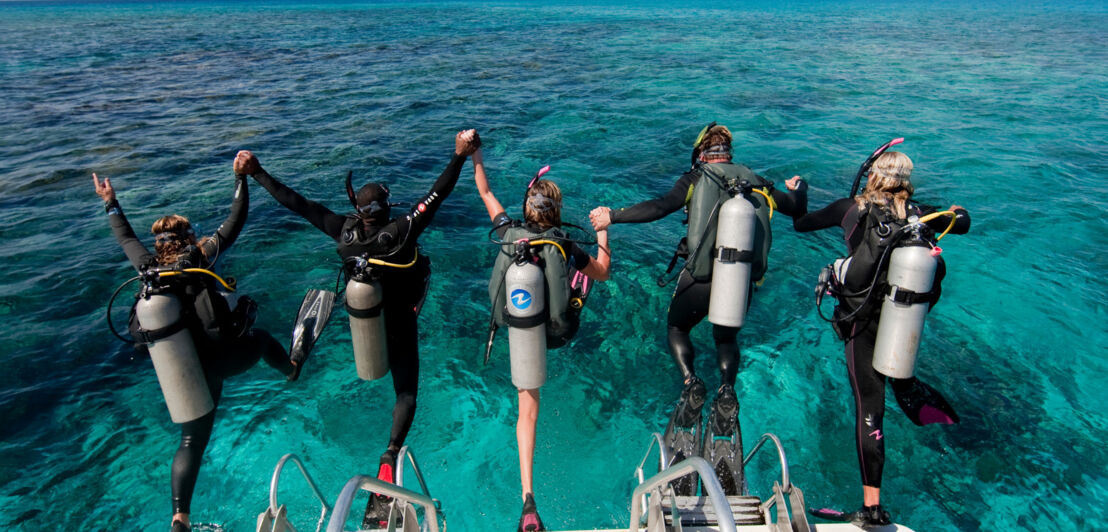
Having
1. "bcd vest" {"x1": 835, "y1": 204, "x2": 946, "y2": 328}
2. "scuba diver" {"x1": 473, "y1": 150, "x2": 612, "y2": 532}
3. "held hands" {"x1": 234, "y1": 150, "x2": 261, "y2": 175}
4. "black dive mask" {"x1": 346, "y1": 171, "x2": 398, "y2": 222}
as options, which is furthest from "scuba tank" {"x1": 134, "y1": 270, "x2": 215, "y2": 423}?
"bcd vest" {"x1": 835, "y1": 204, "x2": 946, "y2": 328}

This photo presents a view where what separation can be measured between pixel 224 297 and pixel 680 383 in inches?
176

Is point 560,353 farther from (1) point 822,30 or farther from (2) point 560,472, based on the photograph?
(1) point 822,30

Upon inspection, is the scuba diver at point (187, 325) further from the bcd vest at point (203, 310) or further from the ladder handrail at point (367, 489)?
the ladder handrail at point (367, 489)

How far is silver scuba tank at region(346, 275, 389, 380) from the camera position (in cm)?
414

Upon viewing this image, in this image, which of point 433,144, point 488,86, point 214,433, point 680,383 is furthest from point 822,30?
point 214,433

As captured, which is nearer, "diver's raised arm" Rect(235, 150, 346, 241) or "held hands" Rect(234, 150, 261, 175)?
"diver's raised arm" Rect(235, 150, 346, 241)

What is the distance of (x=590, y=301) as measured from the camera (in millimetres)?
7836

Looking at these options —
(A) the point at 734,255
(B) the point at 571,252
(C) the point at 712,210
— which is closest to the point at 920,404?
(A) the point at 734,255

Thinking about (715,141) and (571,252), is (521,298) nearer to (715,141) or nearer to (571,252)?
(571,252)

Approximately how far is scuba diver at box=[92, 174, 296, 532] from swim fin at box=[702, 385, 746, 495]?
3649mm

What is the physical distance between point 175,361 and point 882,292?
15.6ft

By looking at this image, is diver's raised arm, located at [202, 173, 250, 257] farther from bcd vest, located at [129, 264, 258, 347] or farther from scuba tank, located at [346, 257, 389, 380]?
scuba tank, located at [346, 257, 389, 380]

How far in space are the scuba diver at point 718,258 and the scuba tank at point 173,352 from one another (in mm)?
2896

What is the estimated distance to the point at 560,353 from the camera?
6.94 meters
